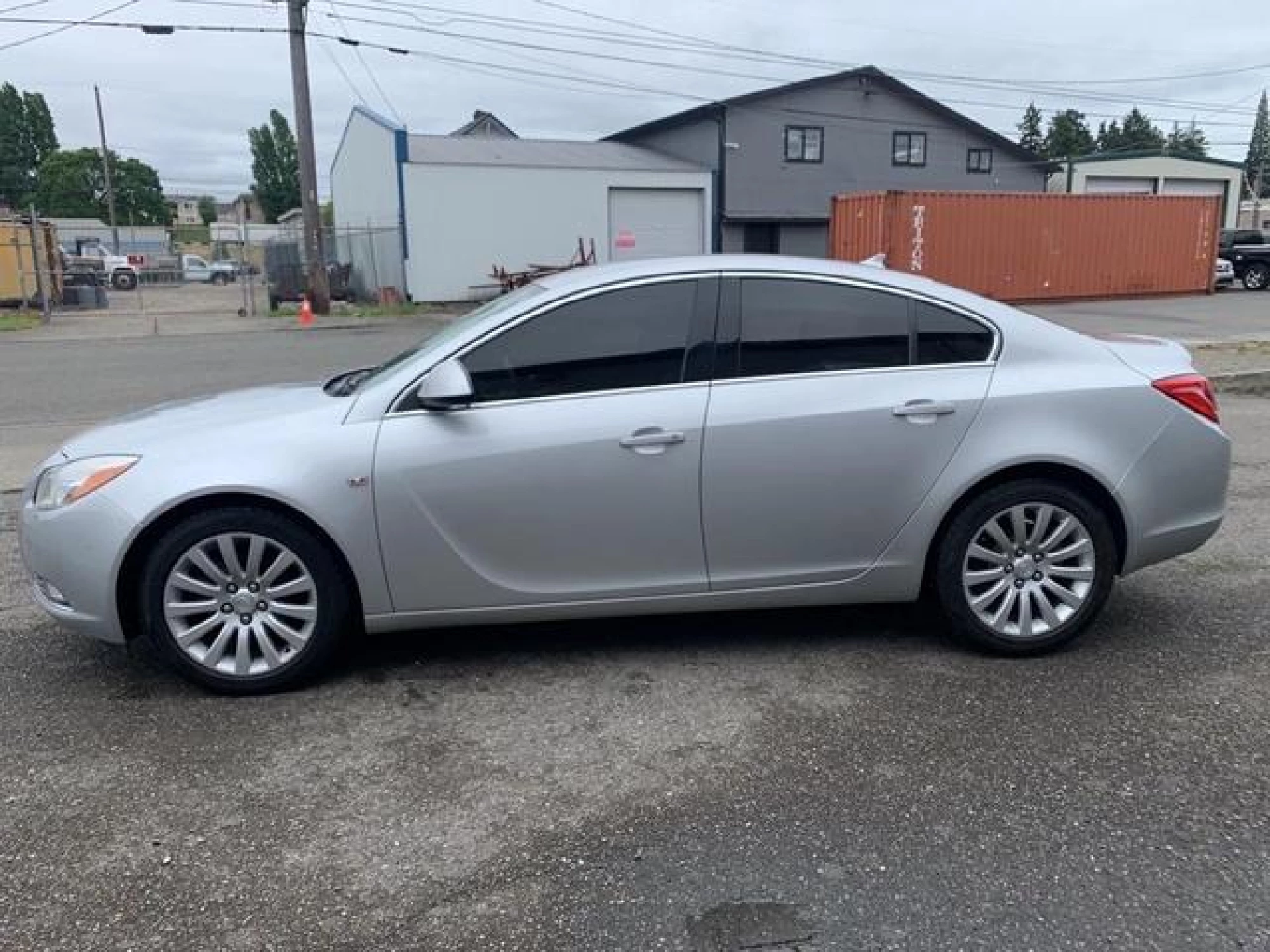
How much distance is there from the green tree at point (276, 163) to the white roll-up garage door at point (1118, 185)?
70350mm

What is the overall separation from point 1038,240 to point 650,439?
25.2m

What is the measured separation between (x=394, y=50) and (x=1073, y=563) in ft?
90.4

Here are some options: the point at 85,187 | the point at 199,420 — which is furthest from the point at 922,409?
the point at 85,187

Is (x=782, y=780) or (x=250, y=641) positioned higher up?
(x=250, y=641)

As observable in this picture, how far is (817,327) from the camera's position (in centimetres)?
409

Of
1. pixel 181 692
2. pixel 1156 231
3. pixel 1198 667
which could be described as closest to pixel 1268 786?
pixel 1198 667

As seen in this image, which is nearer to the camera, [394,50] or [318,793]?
[318,793]

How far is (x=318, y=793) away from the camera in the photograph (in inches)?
127

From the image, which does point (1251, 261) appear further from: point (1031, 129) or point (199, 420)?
point (1031, 129)

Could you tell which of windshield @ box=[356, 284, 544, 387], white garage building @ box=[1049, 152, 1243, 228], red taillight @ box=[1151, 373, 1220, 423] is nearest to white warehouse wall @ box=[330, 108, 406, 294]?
windshield @ box=[356, 284, 544, 387]

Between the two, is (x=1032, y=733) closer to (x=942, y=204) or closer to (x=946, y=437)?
(x=946, y=437)

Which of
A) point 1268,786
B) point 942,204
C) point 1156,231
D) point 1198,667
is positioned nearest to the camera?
point 1268,786

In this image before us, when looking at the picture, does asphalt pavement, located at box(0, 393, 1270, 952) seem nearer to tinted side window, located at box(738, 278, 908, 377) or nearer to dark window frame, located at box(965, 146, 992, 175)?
tinted side window, located at box(738, 278, 908, 377)

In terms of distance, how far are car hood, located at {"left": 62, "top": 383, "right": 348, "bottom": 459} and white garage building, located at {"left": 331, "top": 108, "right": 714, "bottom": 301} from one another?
25282mm
